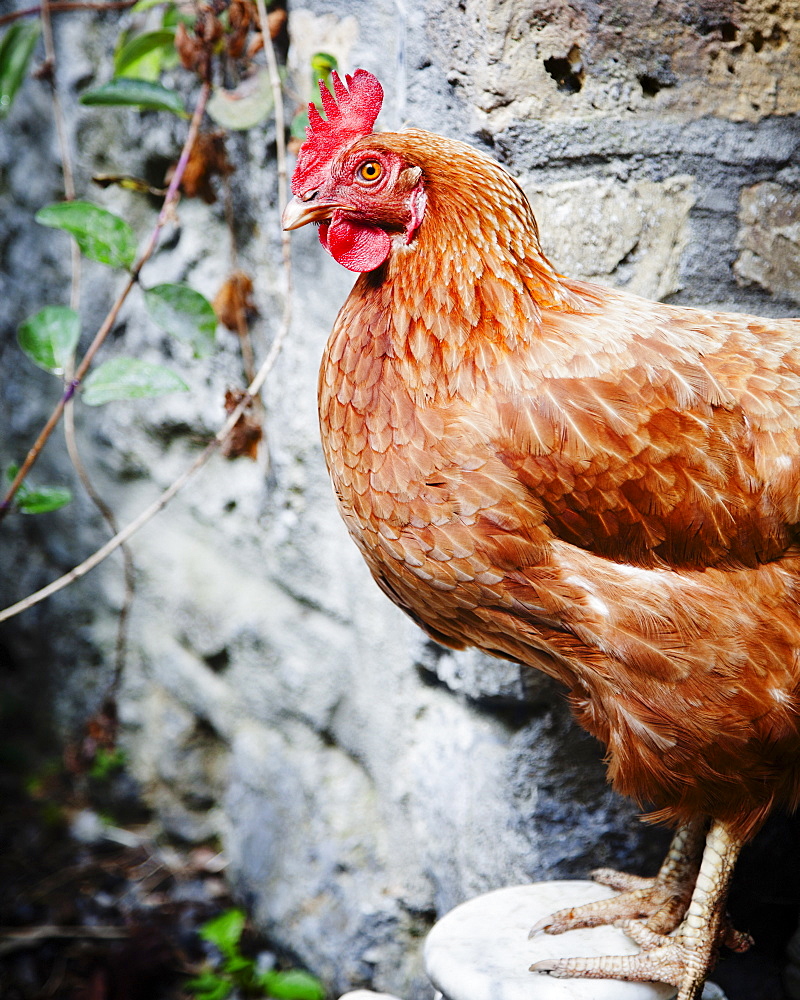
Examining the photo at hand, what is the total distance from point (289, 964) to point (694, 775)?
4.31 feet

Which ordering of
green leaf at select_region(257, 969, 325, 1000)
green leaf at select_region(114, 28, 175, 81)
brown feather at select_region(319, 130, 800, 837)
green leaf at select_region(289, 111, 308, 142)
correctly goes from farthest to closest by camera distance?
green leaf at select_region(257, 969, 325, 1000) → green leaf at select_region(114, 28, 175, 81) → green leaf at select_region(289, 111, 308, 142) → brown feather at select_region(319, 130, 800, 837)

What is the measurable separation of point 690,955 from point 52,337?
1.52m

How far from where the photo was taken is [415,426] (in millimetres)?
1001

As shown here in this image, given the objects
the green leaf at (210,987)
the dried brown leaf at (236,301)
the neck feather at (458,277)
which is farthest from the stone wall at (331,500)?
the neck feather at (458,277)

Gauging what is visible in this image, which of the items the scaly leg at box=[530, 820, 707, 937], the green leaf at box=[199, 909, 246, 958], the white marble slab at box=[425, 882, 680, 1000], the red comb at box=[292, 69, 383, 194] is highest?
the red comb at box=[292, 69, 383, 194]

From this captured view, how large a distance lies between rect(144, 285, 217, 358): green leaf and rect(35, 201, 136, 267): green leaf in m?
0.09

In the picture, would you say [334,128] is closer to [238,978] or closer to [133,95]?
[133,95]

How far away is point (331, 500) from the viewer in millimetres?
1717

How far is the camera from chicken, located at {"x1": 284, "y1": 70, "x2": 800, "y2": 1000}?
0.99 m

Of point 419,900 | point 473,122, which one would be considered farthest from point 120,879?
point 473,122

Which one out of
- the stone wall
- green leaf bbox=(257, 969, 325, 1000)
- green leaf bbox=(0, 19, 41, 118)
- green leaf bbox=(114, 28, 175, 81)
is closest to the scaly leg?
the stone wall

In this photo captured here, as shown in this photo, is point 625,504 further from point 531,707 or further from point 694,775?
point 531,707

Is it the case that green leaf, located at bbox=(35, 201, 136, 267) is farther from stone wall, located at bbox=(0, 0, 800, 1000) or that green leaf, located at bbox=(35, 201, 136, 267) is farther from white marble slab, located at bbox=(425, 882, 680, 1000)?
white marble slab, located at bbox=(425, 882, 680, 1000)

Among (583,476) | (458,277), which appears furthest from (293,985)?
(458,277)
